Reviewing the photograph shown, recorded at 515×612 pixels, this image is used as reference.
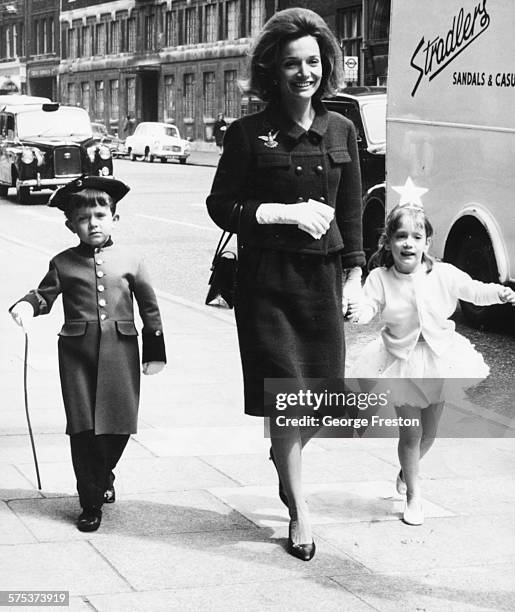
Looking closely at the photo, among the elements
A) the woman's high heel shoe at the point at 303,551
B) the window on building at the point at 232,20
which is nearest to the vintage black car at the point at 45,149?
the woman's high heel shoe at the point at 303,551

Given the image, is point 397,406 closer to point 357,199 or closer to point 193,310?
point 357,199

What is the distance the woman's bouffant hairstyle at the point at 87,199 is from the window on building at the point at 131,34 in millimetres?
67839

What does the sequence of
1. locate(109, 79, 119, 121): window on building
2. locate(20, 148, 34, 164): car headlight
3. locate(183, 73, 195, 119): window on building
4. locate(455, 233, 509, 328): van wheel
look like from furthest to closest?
locate(109, 79, 119, 121): window on building → locate(183, 73, 195, 119): window on building → locate(20, 148, 34, 164): car headlight → locate(455, 233, 509, 328): van wheel

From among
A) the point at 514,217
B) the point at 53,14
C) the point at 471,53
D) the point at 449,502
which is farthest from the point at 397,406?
the point at 53,14

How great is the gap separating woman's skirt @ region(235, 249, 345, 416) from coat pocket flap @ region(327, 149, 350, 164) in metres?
0.36

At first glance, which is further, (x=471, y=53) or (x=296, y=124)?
(x=471, y=53)

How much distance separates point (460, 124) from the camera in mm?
11148

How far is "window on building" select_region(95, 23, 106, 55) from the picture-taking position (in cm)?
7612

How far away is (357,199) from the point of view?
519 centimetres

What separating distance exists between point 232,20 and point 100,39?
18.7 meters

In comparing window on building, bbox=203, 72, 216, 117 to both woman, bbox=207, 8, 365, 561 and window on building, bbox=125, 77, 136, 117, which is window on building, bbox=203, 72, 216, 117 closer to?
window on building, bbox=125, 77, 136, 117

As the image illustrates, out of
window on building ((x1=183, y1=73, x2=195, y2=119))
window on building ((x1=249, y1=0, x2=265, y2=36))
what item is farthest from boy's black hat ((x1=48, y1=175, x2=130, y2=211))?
window on building ((x1=183, y1=73, x2=195, y2=119))

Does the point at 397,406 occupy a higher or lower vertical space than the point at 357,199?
lower

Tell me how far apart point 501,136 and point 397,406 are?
5.50 meters
